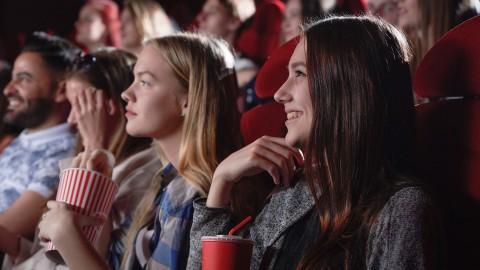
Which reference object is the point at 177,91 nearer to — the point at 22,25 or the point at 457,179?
the point at 457,179

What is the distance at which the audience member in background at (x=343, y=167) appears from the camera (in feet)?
3.63

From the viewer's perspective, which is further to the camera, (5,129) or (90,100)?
(5,129)

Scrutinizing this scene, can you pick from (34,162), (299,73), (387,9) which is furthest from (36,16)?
(299,73)

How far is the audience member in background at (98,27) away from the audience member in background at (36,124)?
143cm

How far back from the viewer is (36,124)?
2.58 m

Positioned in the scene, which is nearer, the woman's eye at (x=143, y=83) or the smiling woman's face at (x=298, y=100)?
the smiling woman's face at (x=298, y=100)

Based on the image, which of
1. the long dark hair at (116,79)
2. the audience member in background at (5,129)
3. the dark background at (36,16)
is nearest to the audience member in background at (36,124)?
the audience member in background at (5,129)

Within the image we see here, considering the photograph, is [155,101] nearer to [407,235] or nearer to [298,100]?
[298,100]

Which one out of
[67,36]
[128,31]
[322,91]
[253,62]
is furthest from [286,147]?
[67,36]

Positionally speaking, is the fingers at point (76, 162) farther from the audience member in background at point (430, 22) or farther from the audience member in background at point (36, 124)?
the audience member in background at point (430, 22)

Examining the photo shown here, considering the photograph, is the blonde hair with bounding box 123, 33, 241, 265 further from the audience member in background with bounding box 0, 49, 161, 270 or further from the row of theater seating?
the row of theater seating

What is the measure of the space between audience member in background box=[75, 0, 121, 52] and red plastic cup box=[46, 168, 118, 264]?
2567 mm

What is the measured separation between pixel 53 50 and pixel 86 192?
1.21 meters

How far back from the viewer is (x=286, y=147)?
1376 mm
